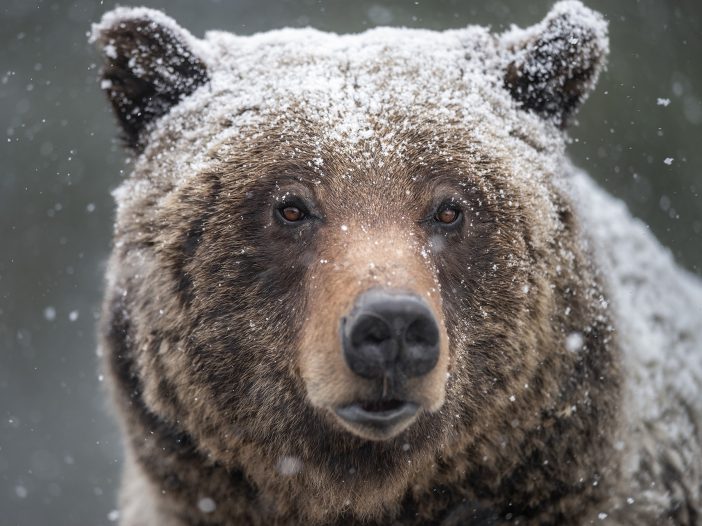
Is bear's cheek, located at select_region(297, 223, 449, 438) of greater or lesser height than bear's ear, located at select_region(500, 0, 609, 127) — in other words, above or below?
below

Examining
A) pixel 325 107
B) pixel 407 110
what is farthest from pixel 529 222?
pixel 325 107

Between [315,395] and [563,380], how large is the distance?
106 cm

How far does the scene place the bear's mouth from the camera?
259 cm

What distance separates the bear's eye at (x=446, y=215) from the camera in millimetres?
2977

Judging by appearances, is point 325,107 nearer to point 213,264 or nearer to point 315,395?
point 213,264

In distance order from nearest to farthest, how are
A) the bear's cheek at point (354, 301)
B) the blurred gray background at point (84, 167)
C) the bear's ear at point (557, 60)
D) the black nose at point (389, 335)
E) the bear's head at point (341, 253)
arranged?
1. the black nose at point (389, 335)
2. the bear's cheek at point (354, 301)
3. the bear's head at point (341, 253)
4. the bear's ear at point (557, 60)
5. the blurred gray background at point (84, 167)

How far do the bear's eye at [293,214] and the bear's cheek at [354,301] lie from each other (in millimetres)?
143

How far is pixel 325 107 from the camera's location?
3.06m

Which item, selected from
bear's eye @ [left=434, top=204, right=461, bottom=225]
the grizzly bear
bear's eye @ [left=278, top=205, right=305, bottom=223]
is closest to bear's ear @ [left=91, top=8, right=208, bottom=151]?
the grizzly bear

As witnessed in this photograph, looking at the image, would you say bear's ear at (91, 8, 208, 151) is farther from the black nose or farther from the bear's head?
the black nose

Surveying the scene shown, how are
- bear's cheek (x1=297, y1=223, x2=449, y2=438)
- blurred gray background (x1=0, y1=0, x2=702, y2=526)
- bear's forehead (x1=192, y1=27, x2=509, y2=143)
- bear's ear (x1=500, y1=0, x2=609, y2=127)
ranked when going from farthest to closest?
blurred gray background (x1=0, y1=0, x2=702, y2=526) < bear's ear (x1=500, y1=0, x2=609, y2=127) < bear's forehead (x1=192, y1=27, x2=509, y2=143) < bear's cheek (x1=297, y1=223, x2=449, y2=438)

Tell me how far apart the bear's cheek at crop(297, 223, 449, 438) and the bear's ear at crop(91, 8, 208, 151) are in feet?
3.50

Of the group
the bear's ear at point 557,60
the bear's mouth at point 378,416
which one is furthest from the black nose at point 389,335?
the bear's ear at point 557,60

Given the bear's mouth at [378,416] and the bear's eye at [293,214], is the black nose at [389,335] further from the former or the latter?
the bear's eye at [293,214]
